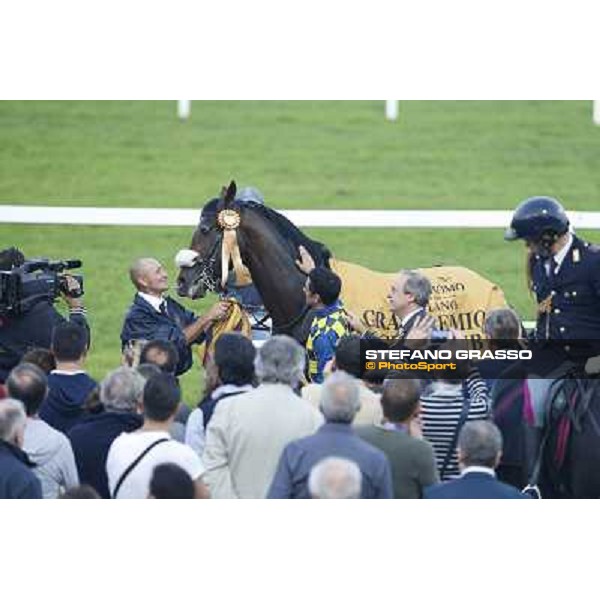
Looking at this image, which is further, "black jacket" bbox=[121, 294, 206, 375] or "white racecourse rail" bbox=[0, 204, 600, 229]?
"white racecourse rail" bbox=[0, 204, 600, 229]

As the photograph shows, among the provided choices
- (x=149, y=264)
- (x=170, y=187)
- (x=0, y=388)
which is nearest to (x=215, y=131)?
(x=170, y=187)

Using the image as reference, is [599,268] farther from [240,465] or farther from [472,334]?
[240,465]

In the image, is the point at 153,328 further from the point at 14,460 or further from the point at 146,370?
the point at 14,460

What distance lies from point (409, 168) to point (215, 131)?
231 centimetres

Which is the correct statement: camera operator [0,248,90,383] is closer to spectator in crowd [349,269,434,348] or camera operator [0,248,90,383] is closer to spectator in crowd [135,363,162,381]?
spectator in crowd [135,363,162,381]

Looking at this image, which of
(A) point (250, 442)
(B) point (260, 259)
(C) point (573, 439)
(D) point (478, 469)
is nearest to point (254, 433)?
(A) point (250, 442)

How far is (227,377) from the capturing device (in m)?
9.05

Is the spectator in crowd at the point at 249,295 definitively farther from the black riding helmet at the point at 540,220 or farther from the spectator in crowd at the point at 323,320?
the black riding helmet at the point at 540,220

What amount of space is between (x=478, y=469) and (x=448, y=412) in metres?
0.99

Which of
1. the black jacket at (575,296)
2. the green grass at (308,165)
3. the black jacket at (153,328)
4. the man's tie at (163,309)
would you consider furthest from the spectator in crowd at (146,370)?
the green grass at (308,165)

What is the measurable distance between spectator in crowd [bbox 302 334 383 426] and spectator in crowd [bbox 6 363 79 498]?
1133 millimetres

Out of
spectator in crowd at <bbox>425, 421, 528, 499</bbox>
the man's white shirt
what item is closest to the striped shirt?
spectator in crowd at <bbox>425, 421, 528, 499</bbox>

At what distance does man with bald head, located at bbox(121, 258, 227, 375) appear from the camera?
10.9 m

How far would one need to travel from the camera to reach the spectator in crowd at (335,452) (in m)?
8.05
